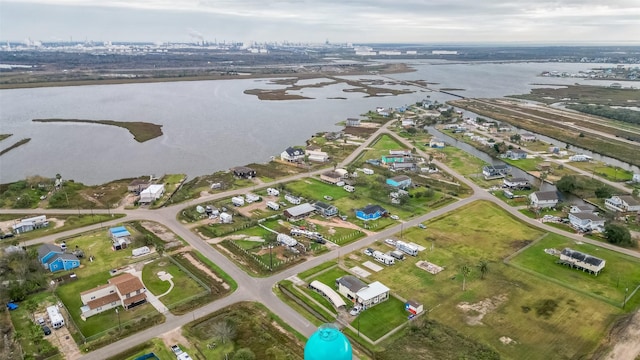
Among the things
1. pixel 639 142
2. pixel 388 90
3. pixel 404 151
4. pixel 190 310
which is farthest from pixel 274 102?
pixel 190 310

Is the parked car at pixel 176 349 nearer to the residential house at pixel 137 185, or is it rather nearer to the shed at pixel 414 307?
the shed at pixel 414 307

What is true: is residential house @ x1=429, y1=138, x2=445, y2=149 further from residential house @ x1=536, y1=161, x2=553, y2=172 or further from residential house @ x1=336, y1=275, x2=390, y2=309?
residential house @ x1=336, y1=275, x2=390, y2=309

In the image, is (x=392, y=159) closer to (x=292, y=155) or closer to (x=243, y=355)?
(x=292, y=155)

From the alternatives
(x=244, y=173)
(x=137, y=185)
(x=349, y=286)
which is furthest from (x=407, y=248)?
(x=137, y=185)

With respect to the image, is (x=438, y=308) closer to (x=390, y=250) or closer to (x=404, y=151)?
(x=390, y=250)

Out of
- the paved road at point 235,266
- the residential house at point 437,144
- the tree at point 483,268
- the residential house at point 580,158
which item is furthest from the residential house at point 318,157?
the residential house at point 580,158
